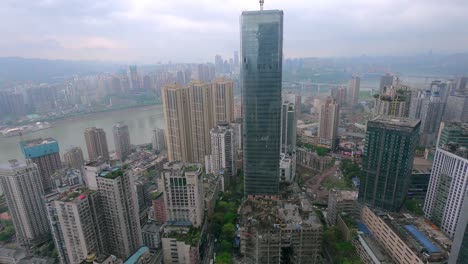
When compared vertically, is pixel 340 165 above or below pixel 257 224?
below

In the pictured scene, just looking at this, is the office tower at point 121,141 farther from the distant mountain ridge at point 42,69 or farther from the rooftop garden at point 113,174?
the rooftop garden at point 113,174

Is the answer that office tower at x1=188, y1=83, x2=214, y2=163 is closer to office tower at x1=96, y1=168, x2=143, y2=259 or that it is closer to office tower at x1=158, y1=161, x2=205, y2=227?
office tower at x1=158, y1=161, x2=205, y2=227

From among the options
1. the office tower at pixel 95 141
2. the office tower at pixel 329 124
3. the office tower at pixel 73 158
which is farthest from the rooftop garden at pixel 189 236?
the office tower at pixel 329 124

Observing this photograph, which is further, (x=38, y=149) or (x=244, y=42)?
(x=38, y=149)

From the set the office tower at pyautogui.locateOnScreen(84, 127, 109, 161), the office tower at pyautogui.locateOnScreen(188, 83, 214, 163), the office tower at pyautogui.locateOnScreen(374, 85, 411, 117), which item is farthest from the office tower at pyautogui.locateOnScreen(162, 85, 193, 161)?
the office tower at pyautogui.locateOnScreen(374, 85, 411, 117)

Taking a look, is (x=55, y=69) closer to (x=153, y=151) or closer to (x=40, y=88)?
(x=40, y=88)

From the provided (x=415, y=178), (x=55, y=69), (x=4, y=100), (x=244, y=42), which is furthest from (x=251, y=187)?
(x=55, y=69)
